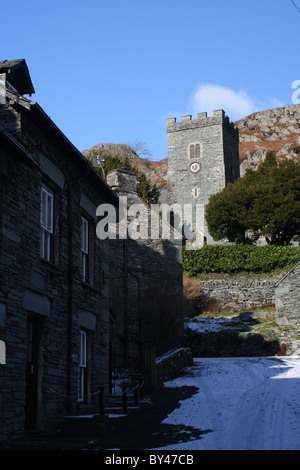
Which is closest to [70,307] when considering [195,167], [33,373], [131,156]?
[33,373]

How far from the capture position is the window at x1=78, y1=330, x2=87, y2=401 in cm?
1302

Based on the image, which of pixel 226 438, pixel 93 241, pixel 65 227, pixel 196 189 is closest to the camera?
pixel 226 438

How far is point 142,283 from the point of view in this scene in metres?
23.8

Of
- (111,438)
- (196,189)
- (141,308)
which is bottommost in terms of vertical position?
(111,438)

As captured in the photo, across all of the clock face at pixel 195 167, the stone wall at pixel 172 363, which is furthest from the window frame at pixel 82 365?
the clock face at pixel 195 167

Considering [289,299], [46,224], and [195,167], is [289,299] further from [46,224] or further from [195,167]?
[195,167]

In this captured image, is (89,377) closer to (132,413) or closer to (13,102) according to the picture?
(132,413)

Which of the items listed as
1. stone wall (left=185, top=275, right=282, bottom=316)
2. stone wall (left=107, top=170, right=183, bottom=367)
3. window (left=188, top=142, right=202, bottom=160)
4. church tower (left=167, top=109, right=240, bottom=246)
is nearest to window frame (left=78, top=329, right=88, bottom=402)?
stone wall (left=107, top=170, right=183, bottom=367)

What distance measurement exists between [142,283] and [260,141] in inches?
3867

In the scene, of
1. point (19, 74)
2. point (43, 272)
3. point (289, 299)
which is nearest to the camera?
point (43, 272)

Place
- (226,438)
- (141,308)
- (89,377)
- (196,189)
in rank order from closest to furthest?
(226,438)
(89,377)
(141,308)
(196,189)

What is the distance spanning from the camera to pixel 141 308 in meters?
23.5

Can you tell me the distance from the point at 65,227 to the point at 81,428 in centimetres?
420
